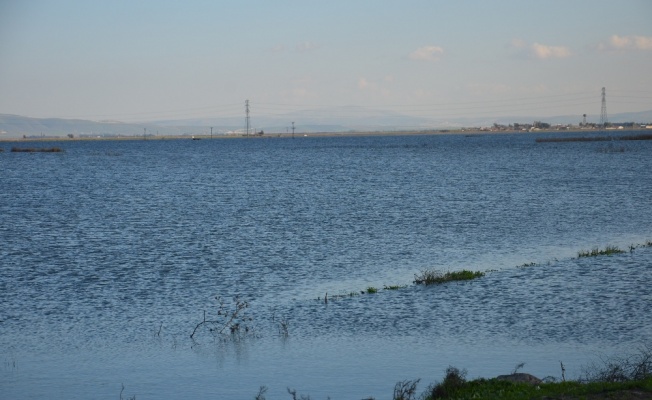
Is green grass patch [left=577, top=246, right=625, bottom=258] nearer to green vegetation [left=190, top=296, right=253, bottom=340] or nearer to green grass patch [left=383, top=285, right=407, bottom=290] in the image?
green grass patch [left=383, top=285, right=407, bottom=290]

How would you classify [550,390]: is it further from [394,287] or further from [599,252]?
[599,252]

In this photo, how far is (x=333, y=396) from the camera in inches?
656

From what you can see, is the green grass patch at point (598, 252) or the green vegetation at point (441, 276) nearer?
the green vegetation at point (441, 276)

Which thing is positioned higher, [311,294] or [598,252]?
[598,252]

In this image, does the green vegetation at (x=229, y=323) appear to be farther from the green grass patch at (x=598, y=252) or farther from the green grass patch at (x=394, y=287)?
the green grass patch at (x=598, y=252)

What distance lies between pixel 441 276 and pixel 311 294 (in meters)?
4.86

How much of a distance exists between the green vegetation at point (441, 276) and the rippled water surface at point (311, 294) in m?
0.50

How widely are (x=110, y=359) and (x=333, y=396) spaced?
21.6ft

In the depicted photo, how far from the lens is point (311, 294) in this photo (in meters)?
26.8

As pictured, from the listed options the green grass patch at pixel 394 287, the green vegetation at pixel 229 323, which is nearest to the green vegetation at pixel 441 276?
the green grass patch at pixel 394 287

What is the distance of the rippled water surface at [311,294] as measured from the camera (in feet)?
61.9

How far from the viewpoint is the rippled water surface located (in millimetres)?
18875

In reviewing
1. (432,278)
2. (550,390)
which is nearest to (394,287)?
(432,278)

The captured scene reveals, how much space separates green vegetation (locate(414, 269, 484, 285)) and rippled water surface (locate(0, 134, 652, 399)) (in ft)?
1.64
